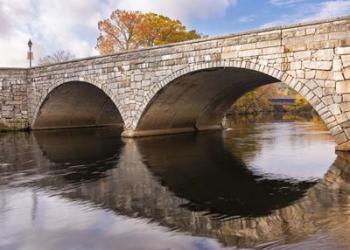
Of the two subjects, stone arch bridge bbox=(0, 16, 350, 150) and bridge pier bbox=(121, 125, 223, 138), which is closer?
stone arch bridge bbox=(0, 16, 350, 150)

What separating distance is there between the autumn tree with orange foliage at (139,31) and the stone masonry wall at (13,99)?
1363 centimetres

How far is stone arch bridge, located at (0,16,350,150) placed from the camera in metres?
13.6

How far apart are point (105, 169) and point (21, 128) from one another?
19.1 meters

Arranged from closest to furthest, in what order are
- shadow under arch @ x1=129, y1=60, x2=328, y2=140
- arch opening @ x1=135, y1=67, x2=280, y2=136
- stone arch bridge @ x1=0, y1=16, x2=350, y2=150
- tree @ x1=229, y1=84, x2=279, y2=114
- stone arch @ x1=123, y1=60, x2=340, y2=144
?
1. stone arch bridge @ x1=0, y1=16, x2=350, y2=150
2. stone arch @ x1=123, y1=60, x2=340, y2=144
3. shadow under arch @ x1=129, y1=60, x2=328, y2=140
4. arch opening @ x1=135, y1=67, x2=280, y2=136
5. tree @ x1=229, y1=84, x2=279, y2=114

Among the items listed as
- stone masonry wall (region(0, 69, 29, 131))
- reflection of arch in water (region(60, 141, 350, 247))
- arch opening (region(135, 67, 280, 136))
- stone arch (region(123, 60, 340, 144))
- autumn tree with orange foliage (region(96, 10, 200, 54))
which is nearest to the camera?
reflection of arch in water (region(60, 141, 350, 247))

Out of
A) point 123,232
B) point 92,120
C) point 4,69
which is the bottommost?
point 123,232

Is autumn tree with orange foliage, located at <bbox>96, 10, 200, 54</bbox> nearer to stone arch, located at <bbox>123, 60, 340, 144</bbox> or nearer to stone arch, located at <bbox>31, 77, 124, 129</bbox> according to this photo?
stone arch, located at <bbox>31, 77, 124, 129</bbox>

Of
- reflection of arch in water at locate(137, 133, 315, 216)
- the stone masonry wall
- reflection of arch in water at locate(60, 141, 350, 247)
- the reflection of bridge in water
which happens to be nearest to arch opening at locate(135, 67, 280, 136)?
reflection of arch in water at locate(137, 133, 315, 216)

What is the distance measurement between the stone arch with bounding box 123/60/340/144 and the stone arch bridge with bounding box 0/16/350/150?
3 centimetres

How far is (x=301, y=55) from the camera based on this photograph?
558 inches

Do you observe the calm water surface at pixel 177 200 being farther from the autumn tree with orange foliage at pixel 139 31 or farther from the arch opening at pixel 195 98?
the autumn tree with orange foliage at pixel 139 31

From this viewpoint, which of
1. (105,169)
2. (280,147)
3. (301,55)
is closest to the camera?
(105,169)

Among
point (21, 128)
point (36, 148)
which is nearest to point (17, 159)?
point (36, 148)

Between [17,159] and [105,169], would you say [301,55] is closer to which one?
[105,169]
